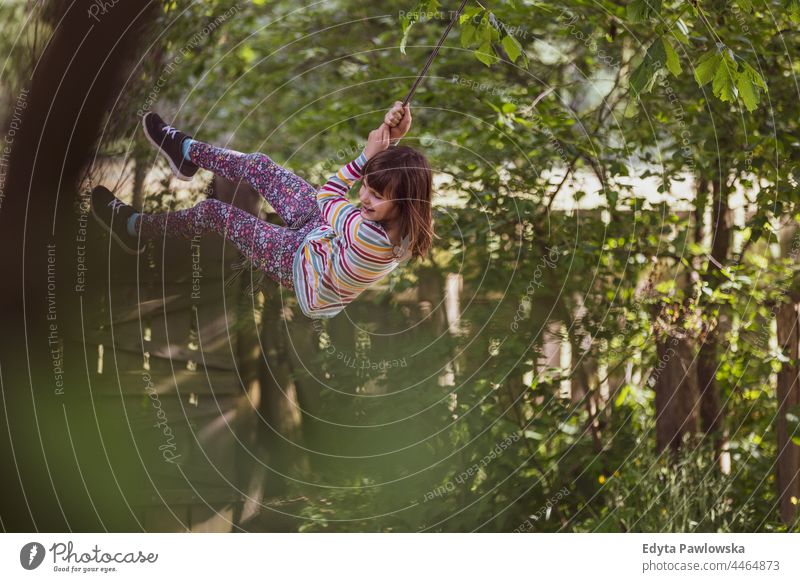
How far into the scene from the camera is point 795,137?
4.21 metres

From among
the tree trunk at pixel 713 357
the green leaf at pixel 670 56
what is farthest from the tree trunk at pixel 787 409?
the green leaf at pixel 670 56

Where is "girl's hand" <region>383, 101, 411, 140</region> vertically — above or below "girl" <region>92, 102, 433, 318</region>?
above

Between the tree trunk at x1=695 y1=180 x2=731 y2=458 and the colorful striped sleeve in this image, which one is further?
the tree trunk at x1=695 y1=180 x2=731 y2=458

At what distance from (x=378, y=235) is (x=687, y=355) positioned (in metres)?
2.05

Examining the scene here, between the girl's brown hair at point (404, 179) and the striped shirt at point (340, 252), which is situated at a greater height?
the girl's brown hair at point (404, 179)

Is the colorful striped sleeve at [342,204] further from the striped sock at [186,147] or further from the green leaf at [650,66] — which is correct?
the green leaf at [650,66]

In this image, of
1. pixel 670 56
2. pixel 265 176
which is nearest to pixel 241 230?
pixel 265 176

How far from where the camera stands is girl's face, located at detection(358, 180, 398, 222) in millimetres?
3143

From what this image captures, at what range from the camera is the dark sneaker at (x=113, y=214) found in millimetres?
3518

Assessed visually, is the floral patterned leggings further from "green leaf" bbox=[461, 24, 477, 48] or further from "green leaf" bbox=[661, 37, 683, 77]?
"green leaf" bbox=[661, 37, 683, 77]

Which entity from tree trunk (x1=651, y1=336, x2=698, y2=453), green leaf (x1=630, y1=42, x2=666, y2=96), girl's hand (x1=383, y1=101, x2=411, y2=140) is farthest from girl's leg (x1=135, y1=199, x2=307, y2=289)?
tree trunk (x1=651, y1=336, x2=698, y2=453)

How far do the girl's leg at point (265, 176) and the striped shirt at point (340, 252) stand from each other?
0.13m

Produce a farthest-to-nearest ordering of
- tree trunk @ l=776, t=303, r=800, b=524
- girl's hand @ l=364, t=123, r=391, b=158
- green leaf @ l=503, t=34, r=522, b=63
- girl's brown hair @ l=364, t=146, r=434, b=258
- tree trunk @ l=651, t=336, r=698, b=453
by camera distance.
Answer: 1. tree trunk @ l=651, t=336, r=698, b=453
2. tree trunk @ l=776, t=303, r=800, b=524
3. green leaf @ l=503, t=34, r=522, b=63
4. girl's hand @ l=364, t=123, r=391, b=158
5. girl's brown hair @ l=364, t=146, r=434, b=258
